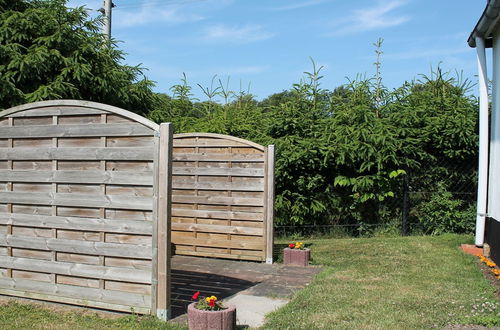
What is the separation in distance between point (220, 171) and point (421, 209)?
4772mm

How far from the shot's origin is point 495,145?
7992 mm

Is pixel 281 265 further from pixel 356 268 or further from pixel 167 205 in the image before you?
pixel 167 205

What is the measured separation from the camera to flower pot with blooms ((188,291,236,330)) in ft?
14.5

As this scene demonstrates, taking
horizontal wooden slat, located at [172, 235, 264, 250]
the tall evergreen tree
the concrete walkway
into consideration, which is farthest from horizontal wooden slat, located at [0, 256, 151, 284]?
the tall evergreen tree

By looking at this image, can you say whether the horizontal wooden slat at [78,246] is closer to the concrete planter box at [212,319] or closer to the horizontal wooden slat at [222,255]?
the concrete planter box at [212,319]

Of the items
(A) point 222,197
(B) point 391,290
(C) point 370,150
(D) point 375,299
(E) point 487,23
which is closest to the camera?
(D) point 375,299

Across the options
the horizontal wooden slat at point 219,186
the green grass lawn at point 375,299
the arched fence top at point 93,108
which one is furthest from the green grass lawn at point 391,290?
the arched fence top at point 93,108

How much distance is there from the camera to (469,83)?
10.8 meters

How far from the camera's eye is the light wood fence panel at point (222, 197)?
27.3 ft

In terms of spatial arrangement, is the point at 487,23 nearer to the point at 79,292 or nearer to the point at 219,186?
the point at 219,186

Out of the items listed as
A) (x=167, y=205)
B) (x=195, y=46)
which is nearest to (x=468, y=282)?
(x=167, y=205)

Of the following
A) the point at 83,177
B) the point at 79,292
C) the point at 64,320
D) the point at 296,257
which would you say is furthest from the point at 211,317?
the point at 296,257

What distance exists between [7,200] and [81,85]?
Result: 5803 mm

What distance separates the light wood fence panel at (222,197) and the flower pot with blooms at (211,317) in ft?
12.2
